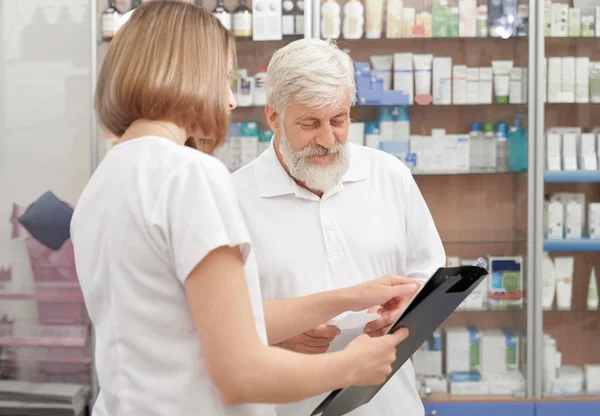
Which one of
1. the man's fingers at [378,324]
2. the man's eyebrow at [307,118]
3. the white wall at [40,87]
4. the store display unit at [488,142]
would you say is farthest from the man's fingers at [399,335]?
→ the white wall at [40,87]

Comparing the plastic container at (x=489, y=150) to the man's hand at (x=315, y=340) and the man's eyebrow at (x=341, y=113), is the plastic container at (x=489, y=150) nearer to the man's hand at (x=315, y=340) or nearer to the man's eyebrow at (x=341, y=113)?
the man's eyebrow at (x=341, y=113)

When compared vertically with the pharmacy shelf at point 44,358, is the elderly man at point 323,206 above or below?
above

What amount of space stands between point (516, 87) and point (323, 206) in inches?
95.7

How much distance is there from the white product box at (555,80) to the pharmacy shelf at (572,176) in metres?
0.40

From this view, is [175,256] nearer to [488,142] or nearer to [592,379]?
[488,142]

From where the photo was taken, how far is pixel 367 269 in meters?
2.17

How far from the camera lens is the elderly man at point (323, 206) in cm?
213

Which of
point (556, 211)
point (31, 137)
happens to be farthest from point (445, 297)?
point (31, 137)

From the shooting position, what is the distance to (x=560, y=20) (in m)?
4.24

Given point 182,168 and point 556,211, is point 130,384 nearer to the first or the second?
point 182,168

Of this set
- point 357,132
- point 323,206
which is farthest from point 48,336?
point 323,206

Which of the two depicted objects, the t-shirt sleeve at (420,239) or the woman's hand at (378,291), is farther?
the t-shirt sleeve at (420,239)

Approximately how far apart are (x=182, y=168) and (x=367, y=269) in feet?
3.57

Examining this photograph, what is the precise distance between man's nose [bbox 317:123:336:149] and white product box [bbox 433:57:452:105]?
2.27 m
